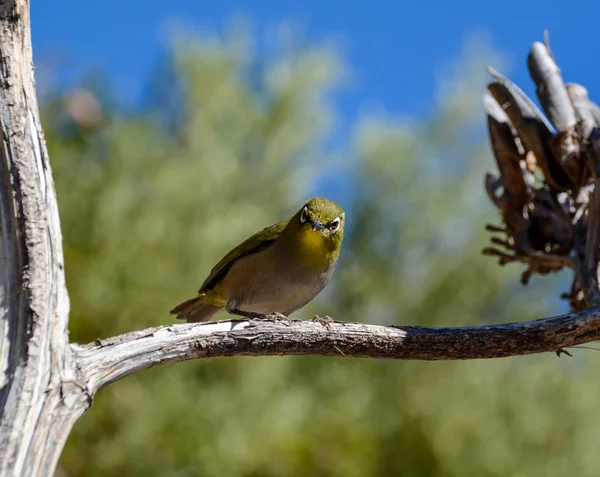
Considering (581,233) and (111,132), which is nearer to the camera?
(581,233)

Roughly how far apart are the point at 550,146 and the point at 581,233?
0.54 metres

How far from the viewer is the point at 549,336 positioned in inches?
124

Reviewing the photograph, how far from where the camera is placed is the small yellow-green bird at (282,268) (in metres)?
4.39

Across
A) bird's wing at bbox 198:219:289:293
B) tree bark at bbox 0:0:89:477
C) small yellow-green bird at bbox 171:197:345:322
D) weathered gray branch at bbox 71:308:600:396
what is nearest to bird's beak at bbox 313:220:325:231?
small yellow-green bird at bbox 171:197:345:322

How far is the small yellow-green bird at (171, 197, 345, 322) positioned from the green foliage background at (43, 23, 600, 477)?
23.2 ft

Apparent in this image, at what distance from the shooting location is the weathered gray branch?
2.73 meters

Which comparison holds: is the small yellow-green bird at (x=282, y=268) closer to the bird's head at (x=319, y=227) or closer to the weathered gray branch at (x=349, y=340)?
the bird's head at (x=319, y=227)

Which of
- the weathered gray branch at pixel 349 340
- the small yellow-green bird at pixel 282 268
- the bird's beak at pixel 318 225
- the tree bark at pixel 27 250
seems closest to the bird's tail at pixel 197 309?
the small yellow-green bird at pixel 282 268

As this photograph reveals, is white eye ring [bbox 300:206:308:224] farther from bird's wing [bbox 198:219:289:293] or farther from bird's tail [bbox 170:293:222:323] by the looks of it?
bird's tail [bbox 170:293:222:323]

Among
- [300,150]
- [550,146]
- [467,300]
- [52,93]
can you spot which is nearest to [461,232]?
[467,300]

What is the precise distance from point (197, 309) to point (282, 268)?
27.4 inches

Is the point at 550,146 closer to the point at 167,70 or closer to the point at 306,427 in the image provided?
the point at 306,427

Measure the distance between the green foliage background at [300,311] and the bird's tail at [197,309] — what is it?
6.87 meters

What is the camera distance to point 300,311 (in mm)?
11844
